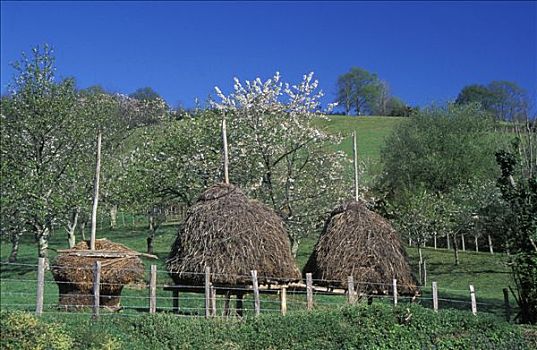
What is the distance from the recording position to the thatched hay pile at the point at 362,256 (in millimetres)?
19266

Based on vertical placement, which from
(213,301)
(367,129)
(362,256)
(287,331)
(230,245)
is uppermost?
(367,129)

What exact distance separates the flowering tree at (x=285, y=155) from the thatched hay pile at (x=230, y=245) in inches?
422

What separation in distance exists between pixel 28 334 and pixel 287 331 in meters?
5.45

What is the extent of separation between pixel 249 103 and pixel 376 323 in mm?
17557

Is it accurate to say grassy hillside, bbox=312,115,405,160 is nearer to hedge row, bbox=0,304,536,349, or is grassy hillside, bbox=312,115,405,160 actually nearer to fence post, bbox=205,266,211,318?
hedge row, bbox=0,304,536,349

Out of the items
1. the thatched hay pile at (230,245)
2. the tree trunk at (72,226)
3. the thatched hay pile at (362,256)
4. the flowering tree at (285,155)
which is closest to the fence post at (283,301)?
the thatched hay pile at (230,245)

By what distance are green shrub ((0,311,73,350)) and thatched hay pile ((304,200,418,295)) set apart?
9.80 meters

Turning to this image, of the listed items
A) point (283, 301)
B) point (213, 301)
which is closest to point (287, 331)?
point (213, 301)

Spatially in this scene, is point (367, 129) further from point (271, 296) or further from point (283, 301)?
point (283, 301)

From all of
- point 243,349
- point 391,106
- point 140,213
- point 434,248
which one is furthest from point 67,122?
point 391,106

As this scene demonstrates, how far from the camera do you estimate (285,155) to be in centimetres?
2938

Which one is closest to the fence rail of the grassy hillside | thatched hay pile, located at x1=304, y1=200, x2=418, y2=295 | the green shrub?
thatched hay pile, located at x1=304, y1=200, x2=418, y2=295

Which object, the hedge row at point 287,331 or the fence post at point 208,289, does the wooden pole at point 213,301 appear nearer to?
the fence post at point 208,289

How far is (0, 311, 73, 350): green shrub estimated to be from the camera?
10258 millimetres
